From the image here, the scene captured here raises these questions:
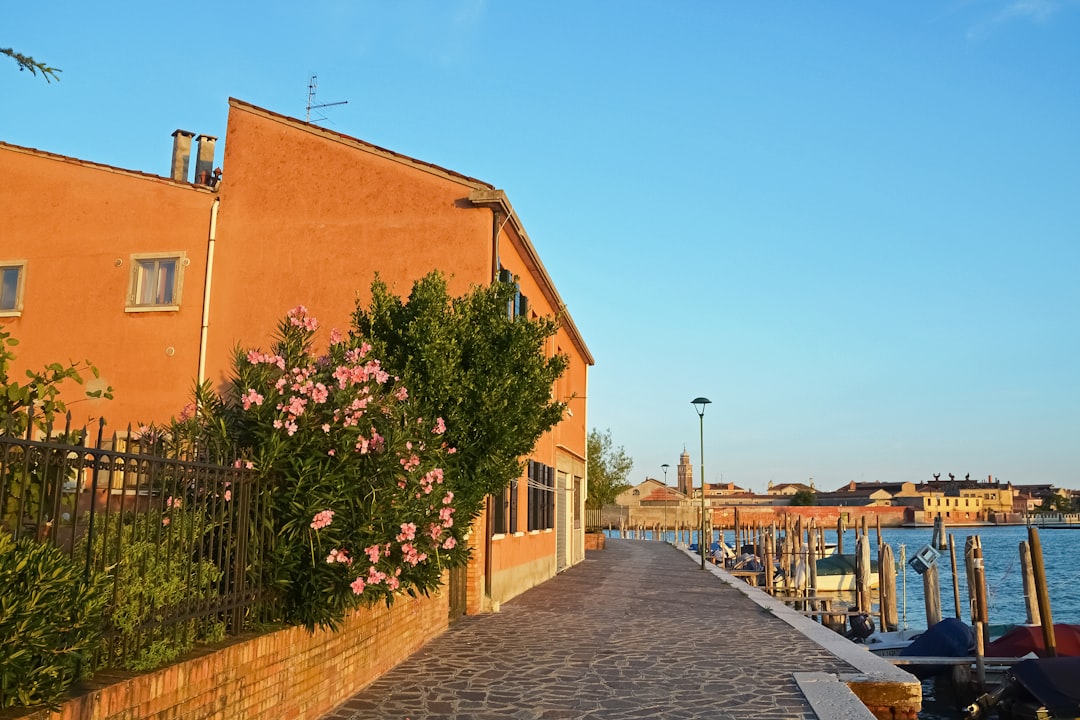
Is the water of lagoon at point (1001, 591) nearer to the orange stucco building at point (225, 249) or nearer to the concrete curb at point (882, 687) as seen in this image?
the concrete curb at point (882, 687)

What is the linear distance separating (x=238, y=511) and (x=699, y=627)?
8852 mm

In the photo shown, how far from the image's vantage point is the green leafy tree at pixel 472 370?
11.0 m

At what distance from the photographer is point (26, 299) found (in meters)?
16.7

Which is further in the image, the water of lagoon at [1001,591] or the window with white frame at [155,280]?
the water of lagoon at [1001,591]

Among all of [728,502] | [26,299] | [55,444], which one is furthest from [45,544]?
[728,502]

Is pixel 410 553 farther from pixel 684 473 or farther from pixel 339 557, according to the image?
pixel 684 473

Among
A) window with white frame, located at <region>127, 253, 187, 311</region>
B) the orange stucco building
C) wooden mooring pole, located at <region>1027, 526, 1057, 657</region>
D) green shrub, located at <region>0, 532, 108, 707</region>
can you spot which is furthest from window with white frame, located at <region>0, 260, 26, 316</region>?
wooden mooring pole, located at <region>1027, 526, 1057, 657</region>

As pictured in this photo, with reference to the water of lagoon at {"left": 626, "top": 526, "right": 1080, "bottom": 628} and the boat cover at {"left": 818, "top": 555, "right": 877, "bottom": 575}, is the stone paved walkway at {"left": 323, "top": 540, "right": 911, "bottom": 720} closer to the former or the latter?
the water of lagoon at {"left": 626, "top": 526, "right": 1080, "bottom": 628}

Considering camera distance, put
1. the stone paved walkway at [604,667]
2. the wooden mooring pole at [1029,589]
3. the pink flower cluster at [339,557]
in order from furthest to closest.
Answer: the wooden mooring pole at [1029,589] → the stone paved walkway at [604,667] → the pink flower cluster at [339,557]

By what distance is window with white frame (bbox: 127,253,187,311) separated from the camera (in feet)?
53.7

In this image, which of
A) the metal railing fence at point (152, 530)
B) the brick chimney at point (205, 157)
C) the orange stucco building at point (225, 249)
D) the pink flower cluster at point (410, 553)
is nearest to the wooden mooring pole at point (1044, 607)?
the orange stucco building at point (225, 249)

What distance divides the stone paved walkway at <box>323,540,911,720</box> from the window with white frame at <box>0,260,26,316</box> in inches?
400

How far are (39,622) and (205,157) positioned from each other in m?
15.6

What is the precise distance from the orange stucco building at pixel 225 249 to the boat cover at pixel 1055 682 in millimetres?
8197
